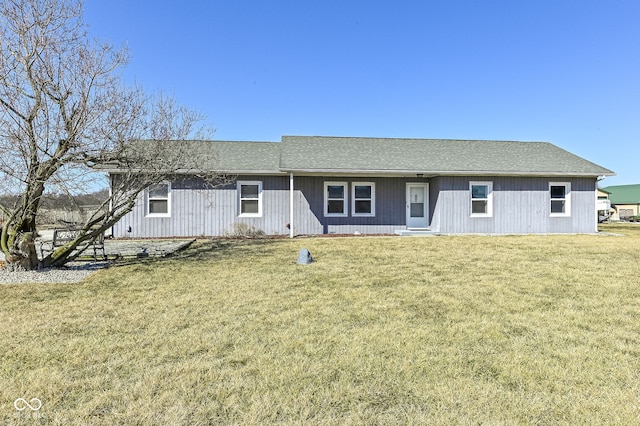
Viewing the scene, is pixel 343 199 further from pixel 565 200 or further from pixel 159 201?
pixel 565 200

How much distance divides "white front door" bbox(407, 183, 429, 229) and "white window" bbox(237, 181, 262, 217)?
21.2 feet

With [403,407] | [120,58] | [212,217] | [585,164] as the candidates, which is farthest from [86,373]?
[585,164]

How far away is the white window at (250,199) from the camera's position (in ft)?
48.9

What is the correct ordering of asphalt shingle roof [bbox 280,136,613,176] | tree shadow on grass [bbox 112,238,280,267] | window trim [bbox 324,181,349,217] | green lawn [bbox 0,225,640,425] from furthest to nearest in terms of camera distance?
window trim [bbox 324,181,349,217], asphalt shingle roof [bbox 280,136,613,176], tree shadow on grass [bbox 112,238,280,267], green lawn [bbox 0,225,640,425]

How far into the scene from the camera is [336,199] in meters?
15.4

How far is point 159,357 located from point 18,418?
1.06 meters

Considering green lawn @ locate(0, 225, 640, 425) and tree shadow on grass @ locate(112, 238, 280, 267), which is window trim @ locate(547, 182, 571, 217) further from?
tree shadow on grass @ locate(112, 238, 280, 267)

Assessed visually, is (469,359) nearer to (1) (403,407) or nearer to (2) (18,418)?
(1) (403,407)

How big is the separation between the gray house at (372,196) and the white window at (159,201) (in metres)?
0.04

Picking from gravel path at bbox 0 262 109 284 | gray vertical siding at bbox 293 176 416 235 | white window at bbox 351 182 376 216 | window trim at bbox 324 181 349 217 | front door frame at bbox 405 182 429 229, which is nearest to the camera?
gravel path at bbox 0 262 109 284

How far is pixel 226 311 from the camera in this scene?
186 inches

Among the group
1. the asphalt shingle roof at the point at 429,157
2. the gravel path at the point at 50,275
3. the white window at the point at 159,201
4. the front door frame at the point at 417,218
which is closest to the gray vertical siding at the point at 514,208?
the front door frame at the point at 417,218

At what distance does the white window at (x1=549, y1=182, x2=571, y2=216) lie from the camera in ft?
52.3

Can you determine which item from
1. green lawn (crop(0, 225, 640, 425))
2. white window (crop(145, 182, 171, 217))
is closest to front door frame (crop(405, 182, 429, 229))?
green lawn (crop(0, 225, 640, 425))
